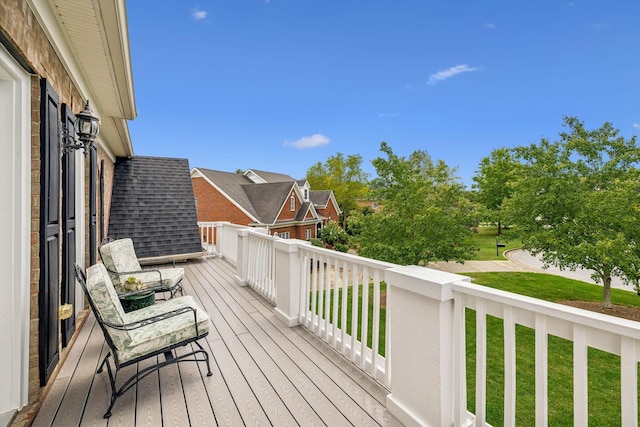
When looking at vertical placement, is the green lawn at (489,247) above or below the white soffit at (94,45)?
below

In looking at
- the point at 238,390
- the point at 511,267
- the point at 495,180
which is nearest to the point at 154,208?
the point at 238,390

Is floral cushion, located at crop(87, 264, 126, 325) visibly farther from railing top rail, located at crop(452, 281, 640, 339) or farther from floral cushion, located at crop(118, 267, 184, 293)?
railing top rail, located at crop(452, 281, 640, 339)

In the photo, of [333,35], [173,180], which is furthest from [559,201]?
[333,35]

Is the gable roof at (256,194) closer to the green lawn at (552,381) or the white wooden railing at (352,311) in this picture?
the green lawn at (552,381)

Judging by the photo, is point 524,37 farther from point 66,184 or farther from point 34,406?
point 34,406

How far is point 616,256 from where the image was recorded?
688cm

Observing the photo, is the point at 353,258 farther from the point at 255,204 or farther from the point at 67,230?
the point at 255,204

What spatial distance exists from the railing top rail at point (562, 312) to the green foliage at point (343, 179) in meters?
31.4

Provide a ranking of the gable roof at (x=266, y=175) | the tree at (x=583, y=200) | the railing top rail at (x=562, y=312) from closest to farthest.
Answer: the railing top rail at (x=562, y=312) < the tree at (x=583, y=200) < the gable roof at (x=266, y=175)

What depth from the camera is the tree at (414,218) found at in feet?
28.1

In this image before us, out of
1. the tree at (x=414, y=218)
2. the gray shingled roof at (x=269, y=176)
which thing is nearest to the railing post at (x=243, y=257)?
the tree at (x=414, y=218)

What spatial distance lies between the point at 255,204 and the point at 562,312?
20969mm

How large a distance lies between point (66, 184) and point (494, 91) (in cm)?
2915

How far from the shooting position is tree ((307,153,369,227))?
1310 inches
